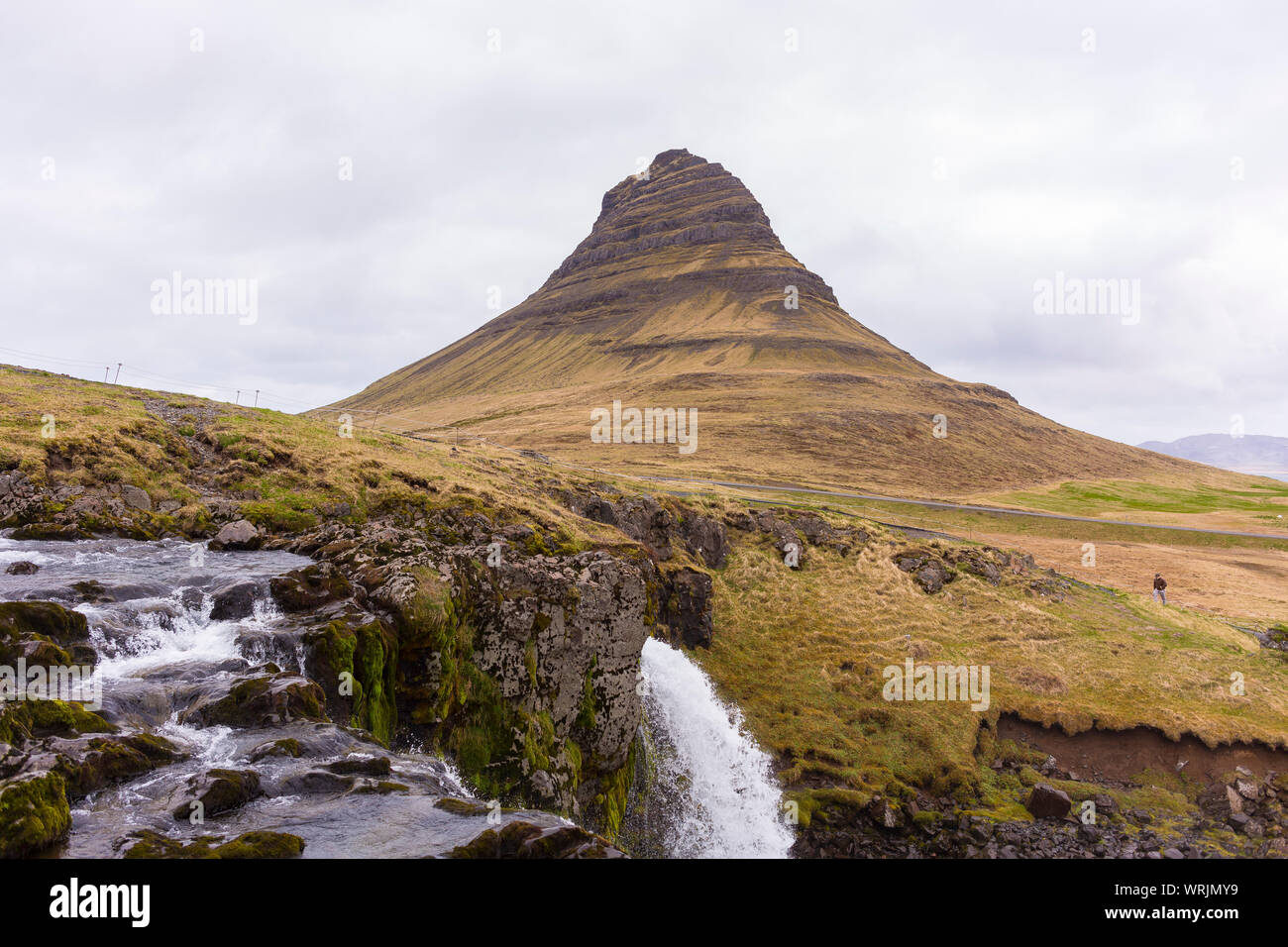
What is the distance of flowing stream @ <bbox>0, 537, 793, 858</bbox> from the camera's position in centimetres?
1152

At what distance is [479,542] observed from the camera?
2608 cm

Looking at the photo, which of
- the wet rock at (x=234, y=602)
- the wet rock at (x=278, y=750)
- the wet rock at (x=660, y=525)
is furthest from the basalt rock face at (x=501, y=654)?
the wet rock at (x=660, y=525)

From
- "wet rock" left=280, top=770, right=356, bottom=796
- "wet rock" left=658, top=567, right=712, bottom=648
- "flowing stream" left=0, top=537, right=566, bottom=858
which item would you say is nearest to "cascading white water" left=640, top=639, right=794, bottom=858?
"wet rock" left=658, top=567, right=712, bottom=648

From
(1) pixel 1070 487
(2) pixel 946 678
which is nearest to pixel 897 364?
Answer: (1) pixel 1070 487

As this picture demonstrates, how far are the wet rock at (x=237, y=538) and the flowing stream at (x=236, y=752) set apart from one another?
0.70m

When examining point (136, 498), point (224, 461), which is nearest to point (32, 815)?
point (136, 498)

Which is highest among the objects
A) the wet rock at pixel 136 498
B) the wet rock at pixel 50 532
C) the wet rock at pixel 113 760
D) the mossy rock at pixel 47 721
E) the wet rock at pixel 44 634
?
the wet rock at pixel 136 498

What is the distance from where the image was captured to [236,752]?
1360 cm

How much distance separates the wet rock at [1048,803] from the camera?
29.1 meters

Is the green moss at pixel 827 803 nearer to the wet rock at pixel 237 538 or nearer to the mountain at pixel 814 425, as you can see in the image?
the wet rock at pixel 237 538

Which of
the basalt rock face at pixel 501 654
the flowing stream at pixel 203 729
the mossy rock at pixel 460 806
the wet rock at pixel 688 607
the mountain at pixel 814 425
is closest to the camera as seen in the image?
the flowing stream at pixel 203 729
